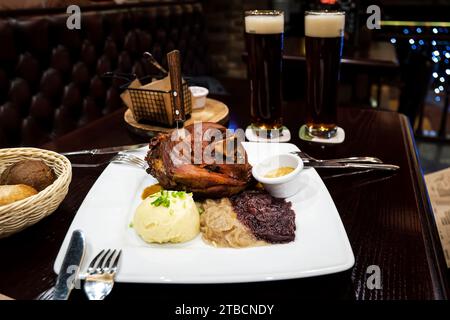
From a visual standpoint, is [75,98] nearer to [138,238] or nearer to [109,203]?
[109,203]

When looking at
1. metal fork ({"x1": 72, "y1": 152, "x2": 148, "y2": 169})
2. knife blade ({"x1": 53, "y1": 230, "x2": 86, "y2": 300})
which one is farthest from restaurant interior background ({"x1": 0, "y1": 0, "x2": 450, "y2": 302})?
knife blade ({"x1": 53, "y1": 230, "x2": 86, "y2": 300})

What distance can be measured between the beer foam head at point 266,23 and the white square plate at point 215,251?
807mm

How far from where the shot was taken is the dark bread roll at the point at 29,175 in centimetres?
121

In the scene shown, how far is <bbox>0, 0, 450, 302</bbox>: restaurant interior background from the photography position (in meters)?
2.38

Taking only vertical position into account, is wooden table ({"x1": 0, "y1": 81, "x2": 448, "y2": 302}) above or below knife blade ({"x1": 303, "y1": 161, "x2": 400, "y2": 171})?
below

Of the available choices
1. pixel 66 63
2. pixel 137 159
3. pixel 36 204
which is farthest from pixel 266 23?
pixel 66 63

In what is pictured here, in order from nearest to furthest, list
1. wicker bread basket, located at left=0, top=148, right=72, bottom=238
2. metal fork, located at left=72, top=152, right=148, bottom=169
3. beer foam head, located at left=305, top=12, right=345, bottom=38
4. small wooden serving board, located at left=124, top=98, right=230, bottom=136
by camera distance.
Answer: wicker bread basket, located at left=0, top=148, right=72, bottom=238, metal fork, located at left=72, top=152, right=148, bottom=169, beer foam head, located at left=305, top=12, right=345, bottom=38, small wooden serving board, located at left=124, top=98, right=230, bottom=136

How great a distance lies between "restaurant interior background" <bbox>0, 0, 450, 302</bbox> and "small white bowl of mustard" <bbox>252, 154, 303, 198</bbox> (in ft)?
5.74

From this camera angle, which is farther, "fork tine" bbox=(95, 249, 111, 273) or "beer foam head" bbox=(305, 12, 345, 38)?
"beer foam head" bbox=(305, 12, 345, 38)

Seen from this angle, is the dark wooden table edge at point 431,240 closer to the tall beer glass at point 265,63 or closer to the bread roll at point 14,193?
the tall beer glass at point 265,63

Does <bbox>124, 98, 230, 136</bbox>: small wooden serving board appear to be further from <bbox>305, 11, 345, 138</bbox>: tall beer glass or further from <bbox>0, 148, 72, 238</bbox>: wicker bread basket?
<bbox>0, 148, 72, 238</bbox>: wicker bread basket

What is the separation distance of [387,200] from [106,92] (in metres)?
2.45

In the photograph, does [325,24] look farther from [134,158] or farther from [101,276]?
[101,276]

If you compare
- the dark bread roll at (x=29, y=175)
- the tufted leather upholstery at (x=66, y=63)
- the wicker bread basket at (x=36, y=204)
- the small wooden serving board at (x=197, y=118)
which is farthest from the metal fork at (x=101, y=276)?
the tufted leather upholstery at (x=66, y=63)
